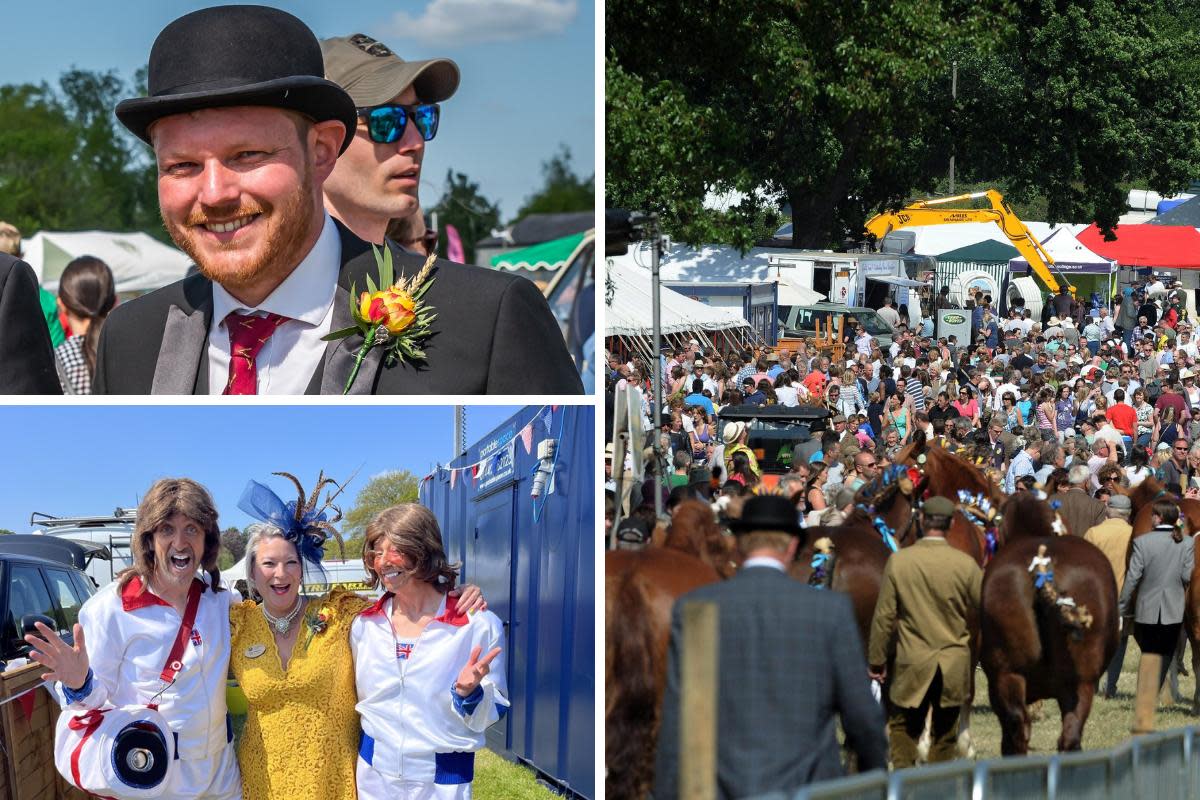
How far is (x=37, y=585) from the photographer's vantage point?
5551 mm

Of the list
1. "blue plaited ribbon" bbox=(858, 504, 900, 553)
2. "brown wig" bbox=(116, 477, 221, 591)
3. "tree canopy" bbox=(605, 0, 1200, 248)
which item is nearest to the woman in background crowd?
"brown wig" bbox=(116, 477, 221, 591)

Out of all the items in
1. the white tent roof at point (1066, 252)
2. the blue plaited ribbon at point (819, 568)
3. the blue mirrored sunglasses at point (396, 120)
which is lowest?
the blue plaited ribbon at point (819, 568)

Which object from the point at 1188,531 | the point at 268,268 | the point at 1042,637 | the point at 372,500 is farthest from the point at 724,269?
the point at 268,268

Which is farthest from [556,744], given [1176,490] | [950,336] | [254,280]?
[950,336]

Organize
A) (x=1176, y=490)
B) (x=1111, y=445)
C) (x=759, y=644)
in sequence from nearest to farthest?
1. (x=759, y=644)
2. (x=1176, y=490)
3. (x=1111, y=445)

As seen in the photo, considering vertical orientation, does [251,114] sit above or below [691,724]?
above

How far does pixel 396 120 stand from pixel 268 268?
50cm

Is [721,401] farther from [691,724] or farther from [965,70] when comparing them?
[965,70]

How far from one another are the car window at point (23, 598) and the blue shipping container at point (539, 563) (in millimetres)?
1457

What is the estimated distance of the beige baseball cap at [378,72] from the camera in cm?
379

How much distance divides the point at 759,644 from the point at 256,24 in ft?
6.61

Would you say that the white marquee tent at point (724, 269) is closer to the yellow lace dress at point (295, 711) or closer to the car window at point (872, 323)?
the car window at point (872, 323)

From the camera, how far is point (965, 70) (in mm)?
40344

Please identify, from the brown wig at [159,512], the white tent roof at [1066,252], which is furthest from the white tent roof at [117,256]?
the white tent roof at [1066,252]
